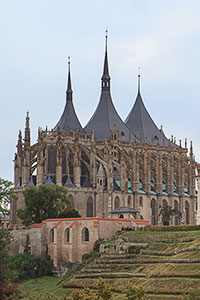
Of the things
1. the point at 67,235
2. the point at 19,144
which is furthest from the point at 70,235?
the point at 19,144

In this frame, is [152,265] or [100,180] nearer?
[152,265]

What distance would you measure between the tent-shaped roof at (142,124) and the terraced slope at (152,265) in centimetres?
4724

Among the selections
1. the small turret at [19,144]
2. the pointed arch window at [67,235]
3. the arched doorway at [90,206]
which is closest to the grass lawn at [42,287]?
the pointed arch window at [67,235]

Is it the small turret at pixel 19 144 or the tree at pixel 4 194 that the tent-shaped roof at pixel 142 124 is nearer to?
the small turret at pixel 19 144

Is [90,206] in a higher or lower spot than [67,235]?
higher

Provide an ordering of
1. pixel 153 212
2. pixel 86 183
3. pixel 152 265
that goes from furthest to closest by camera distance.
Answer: pixel 153 212
pixel 86 183
pixel 152 265

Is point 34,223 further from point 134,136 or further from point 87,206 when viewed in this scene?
point 134,136

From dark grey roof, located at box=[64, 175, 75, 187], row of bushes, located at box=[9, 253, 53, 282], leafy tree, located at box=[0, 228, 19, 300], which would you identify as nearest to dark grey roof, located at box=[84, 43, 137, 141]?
dark grey roof, located at box=[64, 175, 75, 187]

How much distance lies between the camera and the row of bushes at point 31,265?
77.1m

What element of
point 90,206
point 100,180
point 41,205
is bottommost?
point 41,205

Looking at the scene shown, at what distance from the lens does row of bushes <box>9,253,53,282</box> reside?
77.1 metres

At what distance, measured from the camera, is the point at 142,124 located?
12475cm

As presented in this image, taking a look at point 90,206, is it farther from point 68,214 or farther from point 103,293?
point 103,293

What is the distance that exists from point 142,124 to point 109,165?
69.1ft
